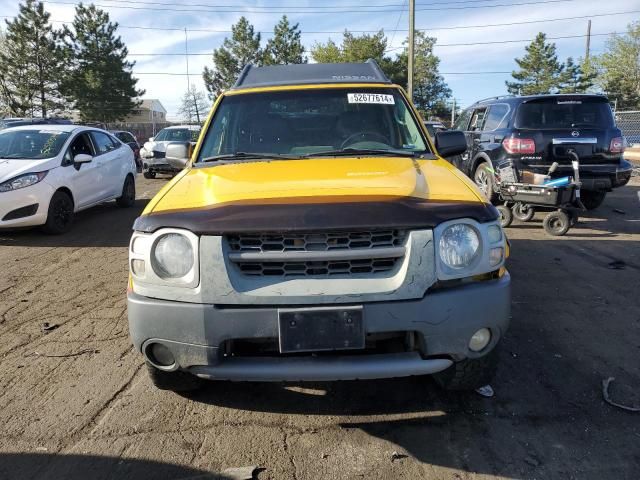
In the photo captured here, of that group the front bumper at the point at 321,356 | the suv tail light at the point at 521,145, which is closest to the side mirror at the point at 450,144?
the front bumper at the point at 321,356

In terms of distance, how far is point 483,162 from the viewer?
8.77 metres

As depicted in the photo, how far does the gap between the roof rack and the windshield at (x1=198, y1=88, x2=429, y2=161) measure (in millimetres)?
194

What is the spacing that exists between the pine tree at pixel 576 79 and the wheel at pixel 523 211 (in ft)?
160

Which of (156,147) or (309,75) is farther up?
(309,75)

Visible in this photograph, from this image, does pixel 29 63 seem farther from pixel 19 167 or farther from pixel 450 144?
pixel 450 144

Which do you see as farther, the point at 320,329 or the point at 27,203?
the point at 27,203

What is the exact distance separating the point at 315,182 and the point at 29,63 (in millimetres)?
52295

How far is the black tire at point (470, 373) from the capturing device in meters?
2.72

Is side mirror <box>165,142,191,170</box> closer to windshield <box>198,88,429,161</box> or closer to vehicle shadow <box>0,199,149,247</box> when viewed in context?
windshield <box>198,88,429,161</box>

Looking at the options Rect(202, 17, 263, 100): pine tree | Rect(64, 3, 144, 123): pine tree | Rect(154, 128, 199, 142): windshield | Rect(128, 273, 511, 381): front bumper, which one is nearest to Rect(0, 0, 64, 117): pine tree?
Rect(64, 3, 144, 123): pine tree

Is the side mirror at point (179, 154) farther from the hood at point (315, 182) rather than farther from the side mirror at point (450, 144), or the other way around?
the side mirror at point (450, 144)

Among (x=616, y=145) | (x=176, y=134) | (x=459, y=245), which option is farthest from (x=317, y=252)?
(x=176, y=134)

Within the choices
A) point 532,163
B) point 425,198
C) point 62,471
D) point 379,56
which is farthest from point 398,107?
point 379,56

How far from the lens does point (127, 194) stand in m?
10.1
